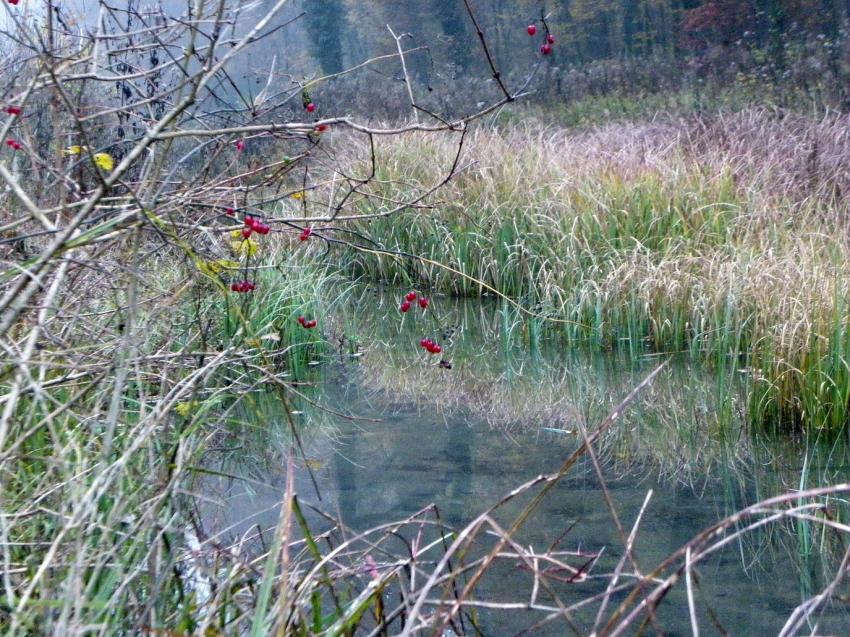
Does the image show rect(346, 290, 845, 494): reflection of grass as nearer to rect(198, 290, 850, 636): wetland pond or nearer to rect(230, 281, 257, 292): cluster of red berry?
rect(198, 290, 850, 636): wetland pond

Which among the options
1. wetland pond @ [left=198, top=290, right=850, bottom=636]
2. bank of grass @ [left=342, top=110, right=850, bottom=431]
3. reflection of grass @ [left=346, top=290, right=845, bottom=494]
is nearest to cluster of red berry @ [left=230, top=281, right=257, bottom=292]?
wetland pond @ [left=198, top=290, right=850, bottom=636]

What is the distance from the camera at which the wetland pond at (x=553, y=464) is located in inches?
122

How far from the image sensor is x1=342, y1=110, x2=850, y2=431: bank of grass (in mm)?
4744

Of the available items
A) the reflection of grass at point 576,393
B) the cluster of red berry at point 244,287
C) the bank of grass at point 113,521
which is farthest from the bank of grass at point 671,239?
the bank of grass at point 113,521

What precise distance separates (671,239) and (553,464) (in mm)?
3372

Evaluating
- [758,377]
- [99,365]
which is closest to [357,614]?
[99,365]

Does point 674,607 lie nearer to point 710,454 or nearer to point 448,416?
point 710,454

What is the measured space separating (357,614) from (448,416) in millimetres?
3273

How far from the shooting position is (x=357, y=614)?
1.87m

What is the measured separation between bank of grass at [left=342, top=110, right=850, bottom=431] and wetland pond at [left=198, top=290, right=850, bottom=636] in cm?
23

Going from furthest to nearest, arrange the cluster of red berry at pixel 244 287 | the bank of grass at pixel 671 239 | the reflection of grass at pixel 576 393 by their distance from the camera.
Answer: the bank of grass at pixel 671 239 < the reflection of grass at pixel 576 393 < the cluster of red berry at pixel 244 287

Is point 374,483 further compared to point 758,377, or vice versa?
point 758,377

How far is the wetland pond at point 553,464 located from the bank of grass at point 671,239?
232mm

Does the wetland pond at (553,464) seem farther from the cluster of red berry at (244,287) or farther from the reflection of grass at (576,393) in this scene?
the cluster of red berry at (244,287)
